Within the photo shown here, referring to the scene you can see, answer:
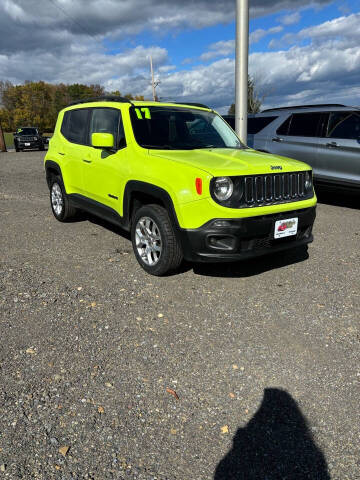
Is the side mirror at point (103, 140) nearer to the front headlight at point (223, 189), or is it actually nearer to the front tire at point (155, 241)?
the front tire at point (155, 241)

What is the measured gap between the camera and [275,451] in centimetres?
201

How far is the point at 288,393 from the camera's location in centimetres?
243

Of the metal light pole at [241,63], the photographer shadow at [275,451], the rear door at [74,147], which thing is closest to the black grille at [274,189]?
the photographer shadow at [275,451]

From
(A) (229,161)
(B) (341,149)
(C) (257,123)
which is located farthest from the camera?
(C) (257,123)

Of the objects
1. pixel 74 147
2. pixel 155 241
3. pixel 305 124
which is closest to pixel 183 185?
pixel 155 241

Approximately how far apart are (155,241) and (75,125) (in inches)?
103

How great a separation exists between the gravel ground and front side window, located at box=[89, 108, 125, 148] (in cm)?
145

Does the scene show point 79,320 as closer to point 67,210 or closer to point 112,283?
point 112,283

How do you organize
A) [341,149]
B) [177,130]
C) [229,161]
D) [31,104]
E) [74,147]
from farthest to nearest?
[31,104] → [341,149] → [74,147] → [177,130] → [229,161]

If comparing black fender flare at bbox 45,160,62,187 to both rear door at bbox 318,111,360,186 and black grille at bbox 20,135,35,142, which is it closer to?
rear door at bbox 318,111,360,186

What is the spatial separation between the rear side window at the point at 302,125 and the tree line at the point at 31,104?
266 ft

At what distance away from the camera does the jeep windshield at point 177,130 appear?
14.3 feet

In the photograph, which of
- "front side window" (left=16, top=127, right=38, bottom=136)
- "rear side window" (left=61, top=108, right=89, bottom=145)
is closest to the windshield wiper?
"rear side window" (left=61, top=108, right=89, bottom=145)

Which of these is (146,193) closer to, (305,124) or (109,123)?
(109,123)
